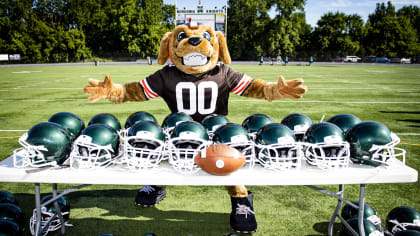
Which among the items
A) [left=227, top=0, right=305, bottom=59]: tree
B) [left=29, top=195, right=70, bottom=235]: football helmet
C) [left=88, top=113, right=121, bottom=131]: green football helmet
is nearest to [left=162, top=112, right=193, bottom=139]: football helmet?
[left=88, top=113, right=121, bottom=131]: green football helmet

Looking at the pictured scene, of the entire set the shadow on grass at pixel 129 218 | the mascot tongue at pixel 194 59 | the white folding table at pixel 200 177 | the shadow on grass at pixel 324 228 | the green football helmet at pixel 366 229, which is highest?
the mascot tongue at pixel 194 59

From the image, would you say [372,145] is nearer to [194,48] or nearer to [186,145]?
[186,145]

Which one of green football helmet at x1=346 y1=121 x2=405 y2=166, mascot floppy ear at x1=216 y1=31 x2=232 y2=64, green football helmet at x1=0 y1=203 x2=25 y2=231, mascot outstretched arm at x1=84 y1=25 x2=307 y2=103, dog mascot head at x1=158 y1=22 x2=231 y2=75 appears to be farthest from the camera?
mascot floppy ear at x1=216 y1=31 x2=232 y2=64

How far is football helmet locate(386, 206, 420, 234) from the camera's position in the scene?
277 centimetres

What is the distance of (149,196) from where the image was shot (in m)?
3.70

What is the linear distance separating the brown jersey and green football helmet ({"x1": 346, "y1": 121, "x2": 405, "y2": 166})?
153 cm

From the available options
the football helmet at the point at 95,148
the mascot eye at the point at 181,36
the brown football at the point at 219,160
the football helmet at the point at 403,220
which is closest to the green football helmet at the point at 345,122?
the football helmet at the point at 403,220

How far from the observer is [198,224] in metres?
3.30

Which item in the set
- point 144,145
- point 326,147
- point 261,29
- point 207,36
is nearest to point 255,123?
point 326,147

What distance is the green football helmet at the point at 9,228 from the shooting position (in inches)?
104

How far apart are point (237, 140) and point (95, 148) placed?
1.04 m

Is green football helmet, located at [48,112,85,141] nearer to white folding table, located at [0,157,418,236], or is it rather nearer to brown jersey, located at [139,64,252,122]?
white folding table, located at [0,157,418,236]

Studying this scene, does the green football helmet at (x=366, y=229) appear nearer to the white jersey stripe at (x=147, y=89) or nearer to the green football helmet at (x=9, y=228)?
the white jersey stripe at (x=147, y=89)

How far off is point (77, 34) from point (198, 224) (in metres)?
58.6
